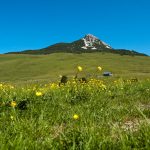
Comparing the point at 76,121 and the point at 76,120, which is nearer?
the point at 76,121

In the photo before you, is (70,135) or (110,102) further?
(110,102)

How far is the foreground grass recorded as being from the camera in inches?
214

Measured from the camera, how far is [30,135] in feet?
22.5

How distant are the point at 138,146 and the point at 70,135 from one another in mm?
1321

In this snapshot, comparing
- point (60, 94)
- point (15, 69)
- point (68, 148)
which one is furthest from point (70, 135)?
point (15, 69)

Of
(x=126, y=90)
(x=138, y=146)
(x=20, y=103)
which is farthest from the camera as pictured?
(x=126, y=90)

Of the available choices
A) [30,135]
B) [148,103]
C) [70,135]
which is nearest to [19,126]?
[30,135]

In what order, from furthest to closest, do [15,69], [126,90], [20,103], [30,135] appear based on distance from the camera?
[15,69] < [126,90] < [20,103] < [30,135]

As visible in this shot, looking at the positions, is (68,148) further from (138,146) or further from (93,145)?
(138,146)

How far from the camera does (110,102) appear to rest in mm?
11930

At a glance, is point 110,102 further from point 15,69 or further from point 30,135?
point 15,69

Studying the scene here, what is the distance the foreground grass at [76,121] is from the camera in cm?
544

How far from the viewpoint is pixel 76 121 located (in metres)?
8.25

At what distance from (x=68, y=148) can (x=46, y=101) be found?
602 centimetres
